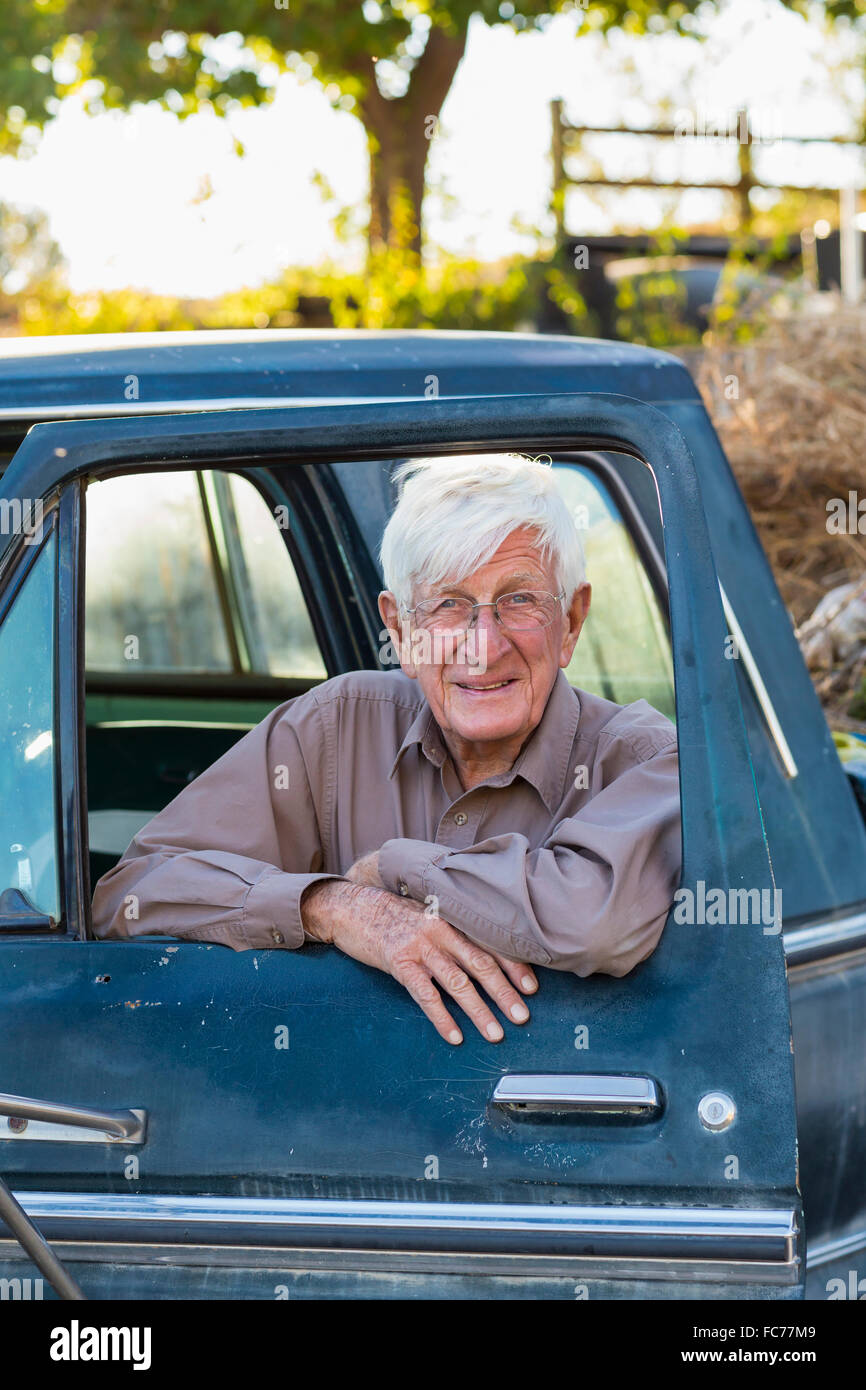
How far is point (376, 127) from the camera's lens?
11336 millimetres

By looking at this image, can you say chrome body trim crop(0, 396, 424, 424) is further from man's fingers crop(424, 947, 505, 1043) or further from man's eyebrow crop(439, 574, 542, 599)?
man's fingers crop(424, 947, 505, 1043)

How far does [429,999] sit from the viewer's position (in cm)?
168

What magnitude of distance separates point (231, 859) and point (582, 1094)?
0.60 meters

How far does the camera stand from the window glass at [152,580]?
3.79 m

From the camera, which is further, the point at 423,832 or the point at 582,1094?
the point at 423,832

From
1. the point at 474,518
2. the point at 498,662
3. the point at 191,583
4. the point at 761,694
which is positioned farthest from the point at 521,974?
the point at 191,583

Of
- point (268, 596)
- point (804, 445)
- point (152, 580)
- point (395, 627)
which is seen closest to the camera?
point (395, 627)

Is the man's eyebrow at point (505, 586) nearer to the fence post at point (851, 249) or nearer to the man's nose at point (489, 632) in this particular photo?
the man's nose at point (489, 632)

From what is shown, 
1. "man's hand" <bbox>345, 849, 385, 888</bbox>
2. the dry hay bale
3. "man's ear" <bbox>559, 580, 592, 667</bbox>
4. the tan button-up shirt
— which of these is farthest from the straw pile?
"man's hand" <bbox>345, 849, 385, 888</bbox>

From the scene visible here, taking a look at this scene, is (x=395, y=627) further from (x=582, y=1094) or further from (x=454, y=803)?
(x=582, y=1094)

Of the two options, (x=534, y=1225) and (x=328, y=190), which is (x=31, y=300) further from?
(x=534, y=1225)
